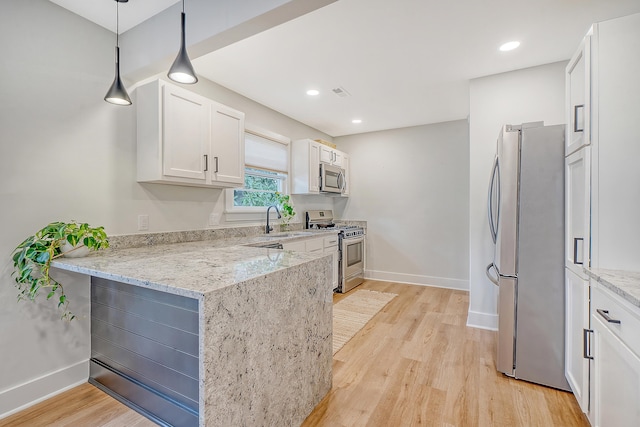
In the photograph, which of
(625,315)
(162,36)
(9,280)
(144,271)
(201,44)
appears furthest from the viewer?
(162,36)

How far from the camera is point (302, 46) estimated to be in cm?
244

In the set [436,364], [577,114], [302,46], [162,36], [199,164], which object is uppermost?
[302,46]

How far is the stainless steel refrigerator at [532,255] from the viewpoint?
1.96 meters

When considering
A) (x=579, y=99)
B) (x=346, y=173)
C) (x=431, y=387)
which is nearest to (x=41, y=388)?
(x=431, y=387)

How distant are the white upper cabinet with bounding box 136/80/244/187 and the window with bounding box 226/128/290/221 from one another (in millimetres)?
628

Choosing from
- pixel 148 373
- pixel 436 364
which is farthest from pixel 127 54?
pixel 436 364

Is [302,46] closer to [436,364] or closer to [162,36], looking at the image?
[162,36]

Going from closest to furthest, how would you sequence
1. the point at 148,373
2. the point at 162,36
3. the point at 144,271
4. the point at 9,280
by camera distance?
the point at 144,271, the point at 148,373, the point at 9,280, the point at 162,36

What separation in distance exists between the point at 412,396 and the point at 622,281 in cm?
132

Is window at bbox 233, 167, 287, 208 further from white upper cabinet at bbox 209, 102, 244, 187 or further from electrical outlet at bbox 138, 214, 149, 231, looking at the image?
electrical outlet at bbox 138, 214, 149, 231

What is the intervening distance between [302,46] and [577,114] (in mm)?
1991

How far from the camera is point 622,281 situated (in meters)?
1.26

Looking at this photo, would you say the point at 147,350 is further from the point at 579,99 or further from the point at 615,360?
the point at 579,99

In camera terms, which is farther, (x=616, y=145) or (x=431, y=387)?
(x=431, y=387)
